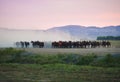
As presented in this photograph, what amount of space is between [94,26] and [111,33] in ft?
1.42

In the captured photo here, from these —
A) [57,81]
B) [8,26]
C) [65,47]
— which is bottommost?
[57,81]

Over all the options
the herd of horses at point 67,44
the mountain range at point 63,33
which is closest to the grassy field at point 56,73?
the herd of horses at point 67,44

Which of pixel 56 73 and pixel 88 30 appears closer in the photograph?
pixel 88 30

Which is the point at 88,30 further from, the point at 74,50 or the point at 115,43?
the point at 74,50

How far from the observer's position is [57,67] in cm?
756

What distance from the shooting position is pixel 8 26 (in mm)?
7551

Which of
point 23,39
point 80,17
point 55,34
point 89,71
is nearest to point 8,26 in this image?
point 23,39

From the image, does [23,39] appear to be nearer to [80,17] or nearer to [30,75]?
[30,75]

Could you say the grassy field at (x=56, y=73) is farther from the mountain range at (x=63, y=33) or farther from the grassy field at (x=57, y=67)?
the mountain range at (x=63, y=33)

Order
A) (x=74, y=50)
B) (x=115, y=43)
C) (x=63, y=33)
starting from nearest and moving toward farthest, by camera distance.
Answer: (x=115, y=43)
(x=63, y=33)
(x=74, y=50)

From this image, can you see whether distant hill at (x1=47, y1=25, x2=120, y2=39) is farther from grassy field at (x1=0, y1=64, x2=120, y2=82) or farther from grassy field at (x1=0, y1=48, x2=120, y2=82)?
grassy field at (x1=0, y1=64, x2=120, y2=82)

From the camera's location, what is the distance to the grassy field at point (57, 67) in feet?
23.0

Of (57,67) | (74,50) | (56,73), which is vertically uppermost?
(74,50)

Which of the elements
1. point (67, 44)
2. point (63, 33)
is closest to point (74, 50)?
point (67, 44)
